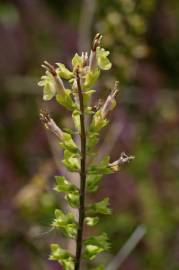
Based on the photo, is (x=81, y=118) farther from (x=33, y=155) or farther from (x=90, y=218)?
(x=33, y=155)

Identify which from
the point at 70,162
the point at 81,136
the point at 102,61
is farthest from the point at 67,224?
the point at 102,61

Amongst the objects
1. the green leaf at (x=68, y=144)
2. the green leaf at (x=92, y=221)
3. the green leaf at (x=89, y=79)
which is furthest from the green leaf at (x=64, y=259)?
the green leaf at (x=89, y=79)

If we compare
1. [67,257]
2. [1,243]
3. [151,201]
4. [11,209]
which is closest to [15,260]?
[11,209]

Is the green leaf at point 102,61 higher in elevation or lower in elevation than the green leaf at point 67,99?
higher

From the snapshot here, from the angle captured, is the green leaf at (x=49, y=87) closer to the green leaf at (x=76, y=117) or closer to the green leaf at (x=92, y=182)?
the green leaf at (x=76, y=117)

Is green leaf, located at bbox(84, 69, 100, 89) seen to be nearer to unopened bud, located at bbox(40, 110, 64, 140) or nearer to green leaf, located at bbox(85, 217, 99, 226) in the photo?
unopened bud, located at bbox(40, 110, 64, 140)

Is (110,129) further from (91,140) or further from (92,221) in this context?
(91,140)
